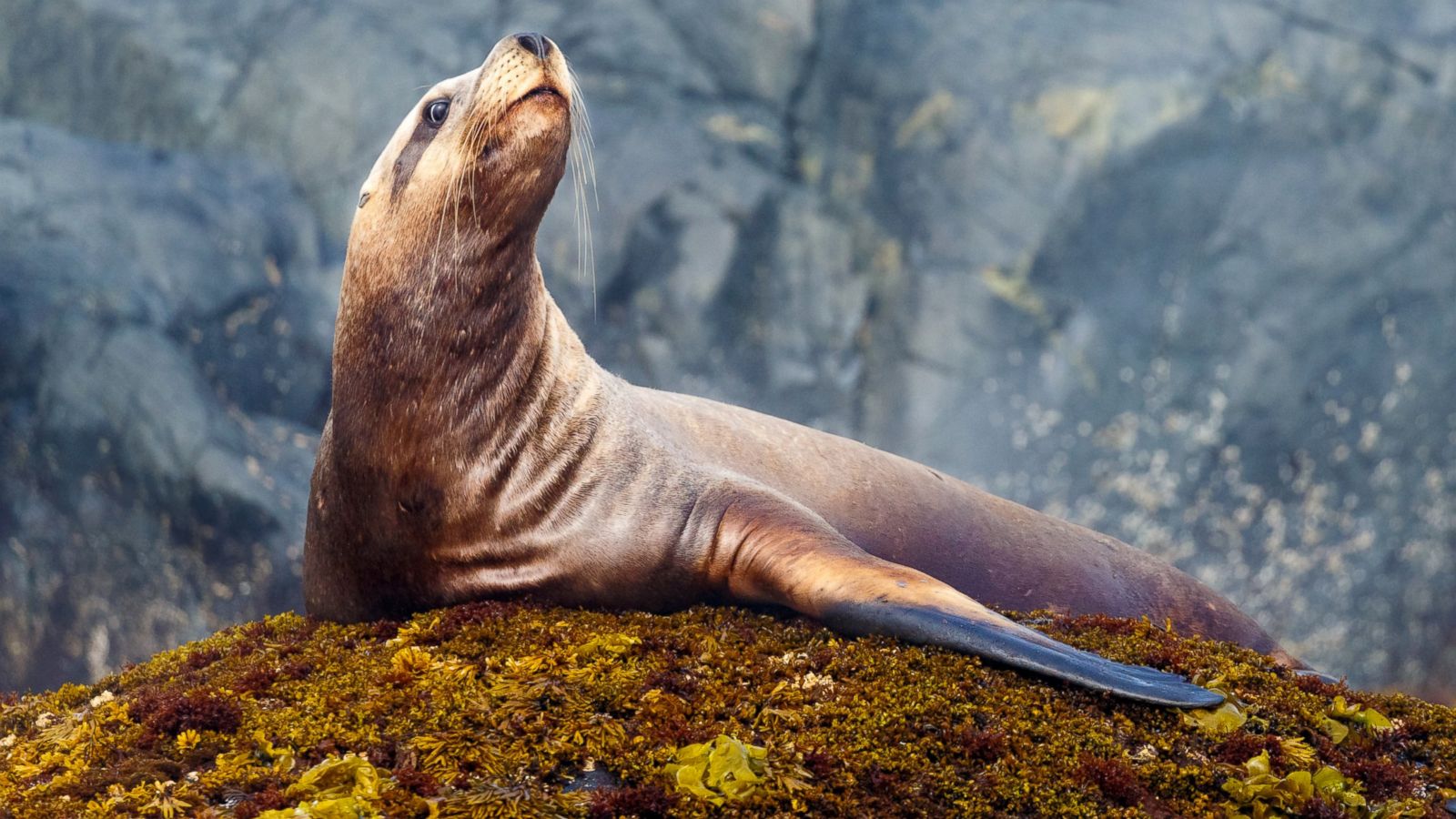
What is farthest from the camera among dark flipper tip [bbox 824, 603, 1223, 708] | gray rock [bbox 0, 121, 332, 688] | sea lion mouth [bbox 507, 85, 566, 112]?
gray rock [bbox 0, 121, 332, 688]

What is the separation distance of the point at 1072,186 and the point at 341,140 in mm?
→ 6726

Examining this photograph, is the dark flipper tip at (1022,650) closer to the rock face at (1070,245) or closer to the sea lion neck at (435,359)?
the sea lion neck at (435,359)

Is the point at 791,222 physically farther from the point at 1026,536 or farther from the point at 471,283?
the point at 471,283

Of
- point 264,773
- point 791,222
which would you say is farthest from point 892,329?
point 264,773

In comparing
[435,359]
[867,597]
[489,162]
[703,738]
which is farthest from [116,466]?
[703,738]

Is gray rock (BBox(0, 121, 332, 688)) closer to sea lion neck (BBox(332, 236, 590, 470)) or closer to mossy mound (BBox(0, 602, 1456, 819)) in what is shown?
sea lion neck (BBox(332, 236, 590, 470))

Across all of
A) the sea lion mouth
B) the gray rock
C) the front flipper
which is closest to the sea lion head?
the sea lion mouth

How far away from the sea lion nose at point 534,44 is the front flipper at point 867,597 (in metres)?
1.60

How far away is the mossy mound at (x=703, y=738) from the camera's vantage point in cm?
279

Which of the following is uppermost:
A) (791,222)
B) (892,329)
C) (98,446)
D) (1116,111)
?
(1116,111)

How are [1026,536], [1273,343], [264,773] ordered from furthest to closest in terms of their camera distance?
[1273,343], [1026,536], [264,773]

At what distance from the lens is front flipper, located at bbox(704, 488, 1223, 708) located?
3207 millimetres

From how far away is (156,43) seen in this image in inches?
447

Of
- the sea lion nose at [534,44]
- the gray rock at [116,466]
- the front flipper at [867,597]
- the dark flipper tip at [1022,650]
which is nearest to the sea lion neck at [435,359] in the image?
the sea lion nose at [534,44]
